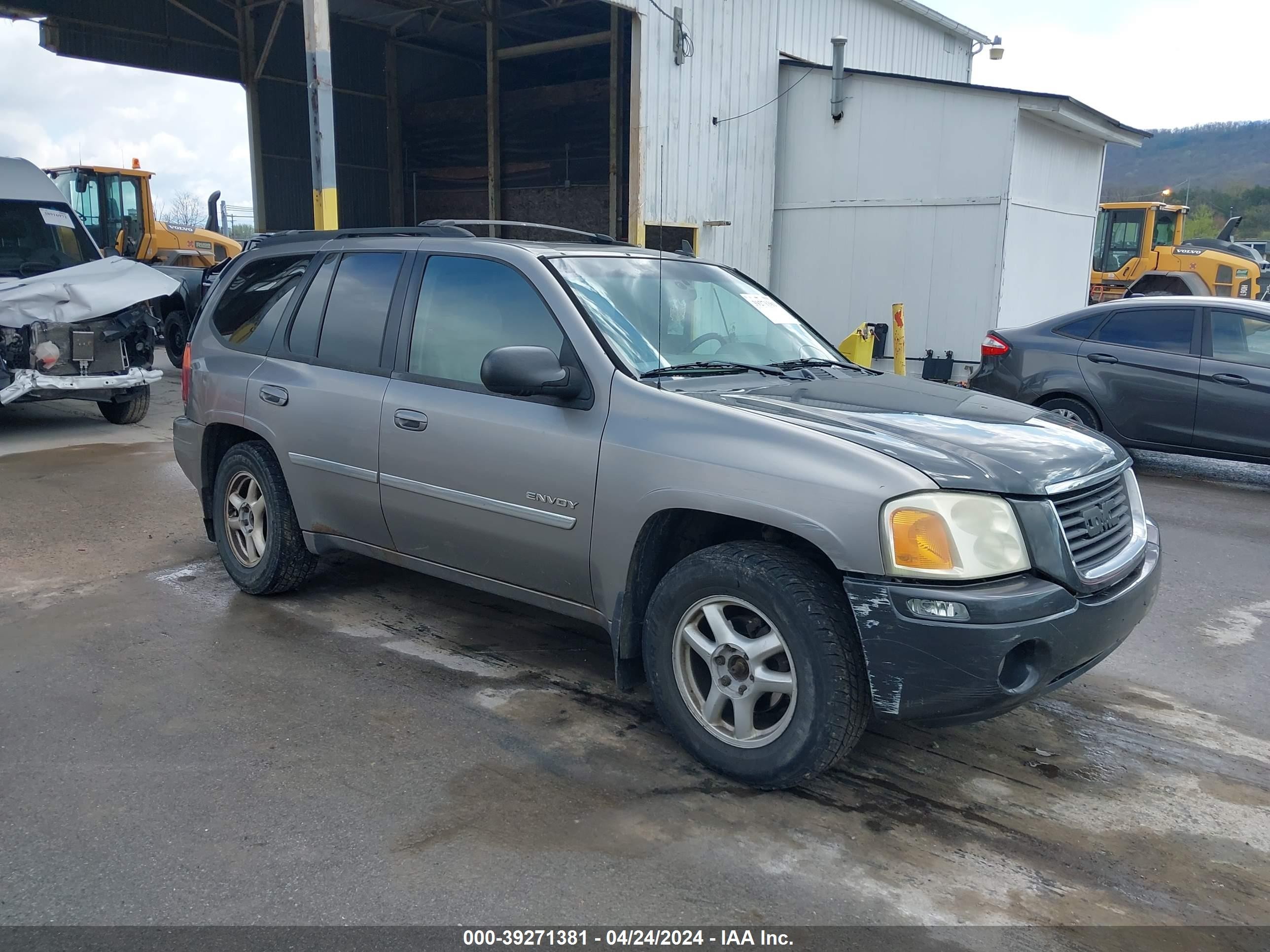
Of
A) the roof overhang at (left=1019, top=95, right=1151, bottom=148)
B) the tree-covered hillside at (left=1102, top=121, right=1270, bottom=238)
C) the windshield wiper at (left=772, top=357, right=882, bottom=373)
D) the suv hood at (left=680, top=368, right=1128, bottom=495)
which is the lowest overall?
the suv hood at (left=680, top=368, right=1128, bottom=495)

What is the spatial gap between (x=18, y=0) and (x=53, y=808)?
1826cm

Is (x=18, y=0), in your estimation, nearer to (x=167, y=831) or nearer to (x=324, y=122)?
(x=324, y=122)

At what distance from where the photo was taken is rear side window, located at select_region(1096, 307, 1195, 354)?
8.52 m

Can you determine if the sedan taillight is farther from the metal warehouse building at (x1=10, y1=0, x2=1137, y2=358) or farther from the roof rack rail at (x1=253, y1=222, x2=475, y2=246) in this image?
the roof rack rail at (x1=253, y1=222, x2=475, y2=246)

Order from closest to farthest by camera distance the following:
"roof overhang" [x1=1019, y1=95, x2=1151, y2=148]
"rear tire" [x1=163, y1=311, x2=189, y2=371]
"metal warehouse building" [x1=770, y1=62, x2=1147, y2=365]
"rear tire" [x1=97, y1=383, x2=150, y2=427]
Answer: "rear tire" [x1=97, y1=383, x2=150, y2=427] → "roof overhang" [x1=1019, y1=95, x2=1151, y2=148] → "metal warehouse building" [x1=770, y1=62, x2=1147, y2=365] → "rear tire" [x1=163, y1=311, x2=189, y2=371]

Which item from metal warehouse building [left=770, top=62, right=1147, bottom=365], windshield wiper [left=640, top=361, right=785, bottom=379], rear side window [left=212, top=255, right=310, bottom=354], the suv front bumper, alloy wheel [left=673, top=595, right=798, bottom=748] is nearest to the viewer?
the suv front bumper

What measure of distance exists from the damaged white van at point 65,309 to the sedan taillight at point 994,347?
7.96m

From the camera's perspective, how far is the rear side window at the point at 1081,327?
29.4 ft

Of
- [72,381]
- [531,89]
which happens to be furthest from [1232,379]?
[531,89]

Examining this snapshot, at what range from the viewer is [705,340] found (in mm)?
4258

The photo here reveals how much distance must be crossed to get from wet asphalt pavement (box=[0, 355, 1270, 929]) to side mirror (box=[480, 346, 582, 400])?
49.5 inches

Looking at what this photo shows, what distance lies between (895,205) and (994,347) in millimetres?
5526

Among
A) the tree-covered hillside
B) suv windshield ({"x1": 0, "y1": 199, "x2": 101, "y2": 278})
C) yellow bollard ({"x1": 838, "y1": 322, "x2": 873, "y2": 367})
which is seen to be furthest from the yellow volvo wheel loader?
the tree-covered hillside

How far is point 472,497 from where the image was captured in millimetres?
4062
